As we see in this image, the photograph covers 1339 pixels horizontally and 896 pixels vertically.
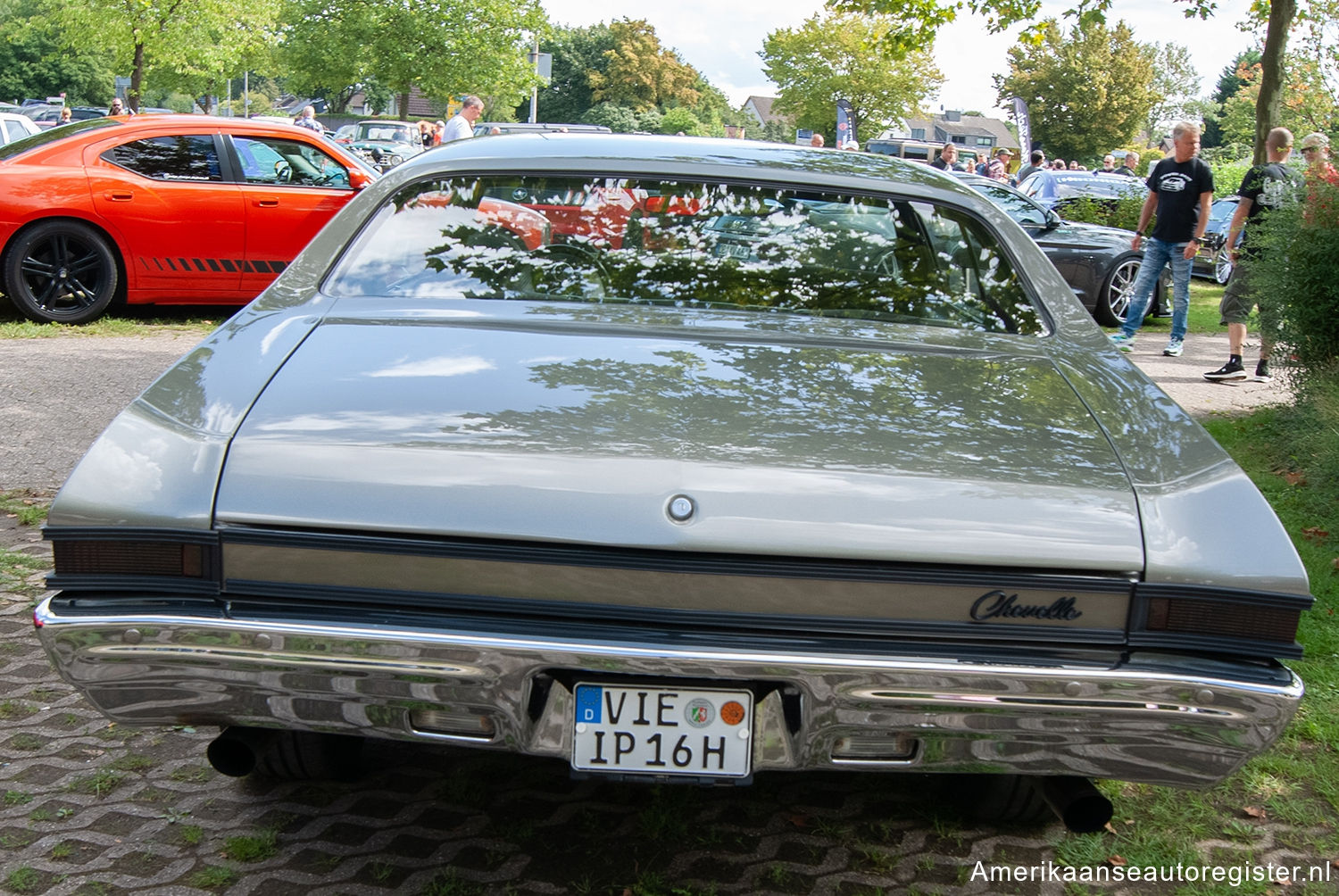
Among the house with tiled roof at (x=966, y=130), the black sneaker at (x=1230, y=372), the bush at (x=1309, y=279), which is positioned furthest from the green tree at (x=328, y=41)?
the house with tiled roof at (x=966, y=130)

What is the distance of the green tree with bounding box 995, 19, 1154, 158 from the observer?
187 ft

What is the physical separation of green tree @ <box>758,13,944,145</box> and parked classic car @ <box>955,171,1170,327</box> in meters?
53.5

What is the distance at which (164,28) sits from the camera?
27094 millimetres

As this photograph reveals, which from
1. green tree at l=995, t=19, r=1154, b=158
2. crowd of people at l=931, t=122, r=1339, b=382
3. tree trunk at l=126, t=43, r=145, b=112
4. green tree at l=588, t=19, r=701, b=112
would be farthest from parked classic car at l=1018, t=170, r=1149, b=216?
green tree at l=588, t=19, r=701, b=112

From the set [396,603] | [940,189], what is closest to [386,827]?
[396,603]

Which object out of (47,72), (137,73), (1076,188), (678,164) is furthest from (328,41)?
(47,72)

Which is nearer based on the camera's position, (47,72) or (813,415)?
(813,415)

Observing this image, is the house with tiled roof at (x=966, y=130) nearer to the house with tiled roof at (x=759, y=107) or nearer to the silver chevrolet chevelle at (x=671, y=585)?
the house with tiled roof at (x=759, y=107)

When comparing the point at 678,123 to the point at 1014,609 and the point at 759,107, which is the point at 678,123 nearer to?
the point at 1014,609

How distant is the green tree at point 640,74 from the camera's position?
78.6 metres

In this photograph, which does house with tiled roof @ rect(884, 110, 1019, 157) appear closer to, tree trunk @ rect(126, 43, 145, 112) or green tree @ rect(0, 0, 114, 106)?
green tree @ rect(0, 0, 114, 106)

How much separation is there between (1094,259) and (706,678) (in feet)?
33.7

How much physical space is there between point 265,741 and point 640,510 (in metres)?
1.06

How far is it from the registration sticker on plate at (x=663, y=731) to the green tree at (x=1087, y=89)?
195ft
